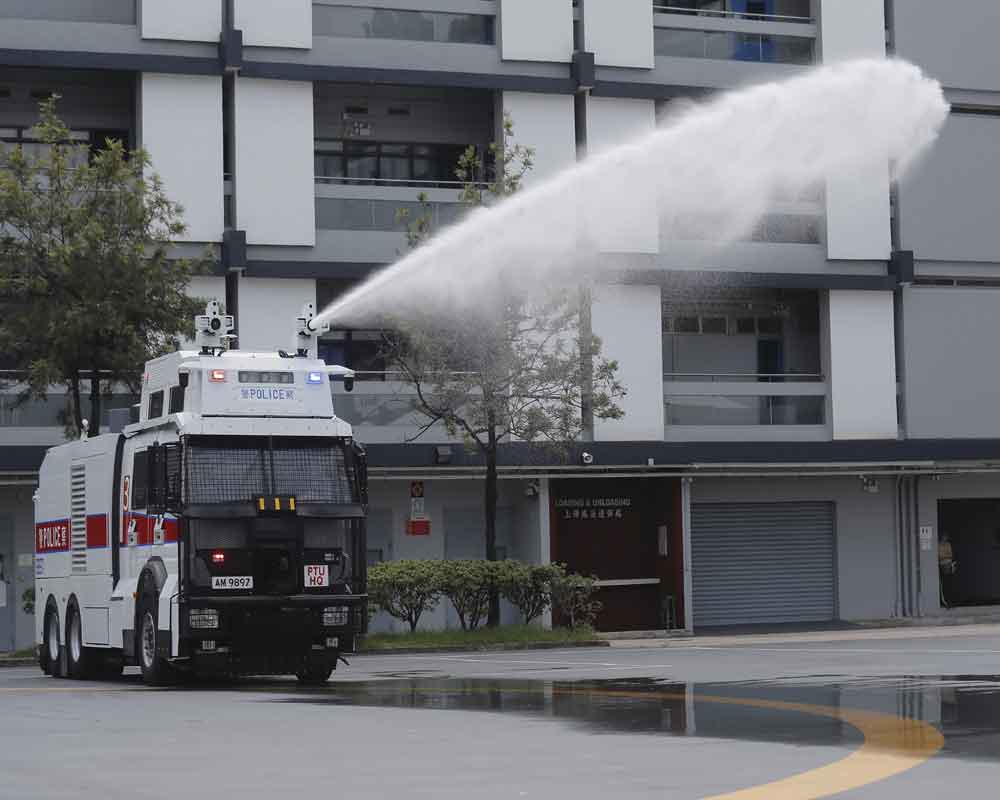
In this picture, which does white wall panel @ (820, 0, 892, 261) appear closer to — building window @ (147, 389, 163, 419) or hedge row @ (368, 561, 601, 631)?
hedge row @ (368, 561, 601, 631)

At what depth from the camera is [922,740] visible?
43.7 feet

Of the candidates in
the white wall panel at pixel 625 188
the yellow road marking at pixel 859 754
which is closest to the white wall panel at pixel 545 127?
the white wall panel at pixel 625 188

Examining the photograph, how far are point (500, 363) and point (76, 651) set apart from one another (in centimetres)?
1183

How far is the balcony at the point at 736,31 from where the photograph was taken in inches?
1687

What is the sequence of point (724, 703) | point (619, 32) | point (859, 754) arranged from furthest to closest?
point (619, 32)
point (724, 703)
point (859, 754)

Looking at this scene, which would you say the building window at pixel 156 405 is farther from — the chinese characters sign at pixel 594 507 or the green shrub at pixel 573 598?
the chinese characters sign at pixel 594 507

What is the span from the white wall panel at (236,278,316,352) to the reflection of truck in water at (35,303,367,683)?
15.6m

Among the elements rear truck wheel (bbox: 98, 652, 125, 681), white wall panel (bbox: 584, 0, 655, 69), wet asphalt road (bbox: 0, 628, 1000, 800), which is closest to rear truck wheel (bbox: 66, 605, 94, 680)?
rear truck wheel (bbox: 98, 652, 125, 681)

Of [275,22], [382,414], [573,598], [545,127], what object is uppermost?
[275,22]

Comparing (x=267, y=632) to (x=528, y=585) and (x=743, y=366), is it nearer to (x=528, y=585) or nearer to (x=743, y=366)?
(x=528, y=585)

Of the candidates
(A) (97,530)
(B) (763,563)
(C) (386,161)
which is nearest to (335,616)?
(A) (97,530)

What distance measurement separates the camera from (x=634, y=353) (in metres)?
41.7

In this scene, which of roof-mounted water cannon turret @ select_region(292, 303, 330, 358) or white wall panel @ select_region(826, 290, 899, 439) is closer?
roof-mounted water cannon turret @ select_region(292, 303, 330, 358)

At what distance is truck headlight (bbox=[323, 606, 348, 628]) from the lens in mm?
21375
